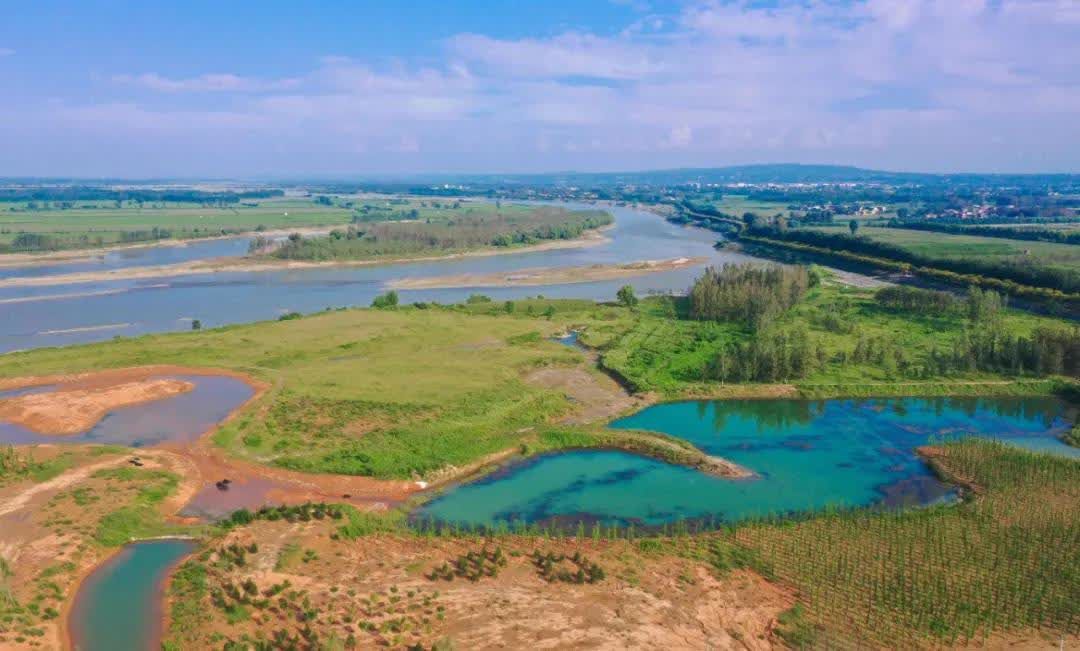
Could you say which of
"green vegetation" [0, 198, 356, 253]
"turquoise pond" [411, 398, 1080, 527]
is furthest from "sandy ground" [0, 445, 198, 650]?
"green vegetation" [0, 198, 356, 253]

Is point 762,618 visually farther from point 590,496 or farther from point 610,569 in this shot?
point 590,496

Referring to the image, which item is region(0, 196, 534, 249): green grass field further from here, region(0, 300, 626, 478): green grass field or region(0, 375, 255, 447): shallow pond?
region(0, 375, 255, 447): shallow pond

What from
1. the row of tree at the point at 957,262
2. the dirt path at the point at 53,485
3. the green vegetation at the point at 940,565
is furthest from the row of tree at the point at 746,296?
Answer: the dirt path at the point at 53,485

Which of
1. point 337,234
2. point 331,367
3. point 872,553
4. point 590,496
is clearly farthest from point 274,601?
point 337,234

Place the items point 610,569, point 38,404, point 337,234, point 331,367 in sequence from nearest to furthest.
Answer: point 610,569 < point 38,404 < point 331,367 < point 337,234

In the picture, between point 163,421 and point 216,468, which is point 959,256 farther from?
point 163,421

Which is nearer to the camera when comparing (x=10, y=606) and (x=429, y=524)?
(x=10, y=606)

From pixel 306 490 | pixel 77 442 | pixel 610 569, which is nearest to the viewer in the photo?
pixel 610 569
